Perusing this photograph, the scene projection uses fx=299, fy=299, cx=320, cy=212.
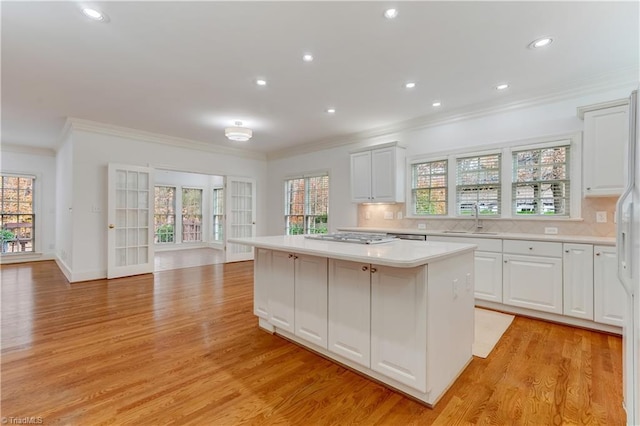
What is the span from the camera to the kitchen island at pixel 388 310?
72.3 inches

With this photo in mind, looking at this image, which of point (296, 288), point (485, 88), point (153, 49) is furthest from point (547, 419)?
point (153, 49)

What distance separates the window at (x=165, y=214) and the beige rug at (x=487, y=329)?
9038mm

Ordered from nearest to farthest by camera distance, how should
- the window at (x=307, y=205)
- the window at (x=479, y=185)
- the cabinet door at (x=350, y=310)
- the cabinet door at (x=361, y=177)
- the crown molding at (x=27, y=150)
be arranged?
1. the cabinet door at (x=350, y=310)
2. the window at (x=479, y=185)
3. the cabinet door at (x=361, y=177)
4. the window at (x=307, y=205)
5. the crown molding at (x=27, y=150)

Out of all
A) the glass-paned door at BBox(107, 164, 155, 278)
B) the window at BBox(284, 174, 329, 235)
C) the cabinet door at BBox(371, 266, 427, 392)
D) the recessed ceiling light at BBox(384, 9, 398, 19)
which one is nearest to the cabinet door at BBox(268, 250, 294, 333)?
the cabinet door at BBox(371, 266, 427, 392)

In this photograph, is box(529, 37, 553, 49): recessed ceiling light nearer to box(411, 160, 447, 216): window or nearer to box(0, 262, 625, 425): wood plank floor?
box(411, 160, 447, 216): window

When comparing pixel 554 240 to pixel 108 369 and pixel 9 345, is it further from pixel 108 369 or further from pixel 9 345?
pixel 9 345

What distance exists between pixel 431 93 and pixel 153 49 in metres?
3.18

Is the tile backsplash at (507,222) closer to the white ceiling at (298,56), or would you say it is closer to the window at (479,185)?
the window at (479,185)

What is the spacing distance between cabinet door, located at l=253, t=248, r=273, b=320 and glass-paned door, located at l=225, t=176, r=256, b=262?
4243 millimetres

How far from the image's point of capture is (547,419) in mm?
1742

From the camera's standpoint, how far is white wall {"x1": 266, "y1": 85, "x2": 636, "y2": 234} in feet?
11.8

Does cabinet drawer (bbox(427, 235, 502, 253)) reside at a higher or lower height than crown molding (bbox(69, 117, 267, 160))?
lower

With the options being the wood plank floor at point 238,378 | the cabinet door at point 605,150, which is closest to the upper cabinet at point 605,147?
the cabinet door at point 605,150

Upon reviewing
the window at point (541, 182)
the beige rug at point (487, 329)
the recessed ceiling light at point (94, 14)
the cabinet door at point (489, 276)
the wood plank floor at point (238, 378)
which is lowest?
the wood plank floor at point (238, 378)
